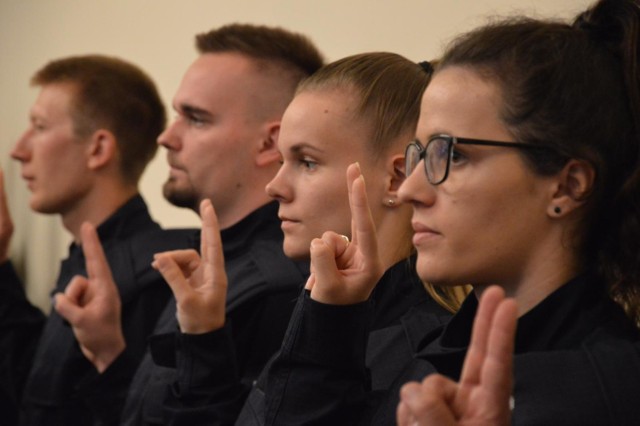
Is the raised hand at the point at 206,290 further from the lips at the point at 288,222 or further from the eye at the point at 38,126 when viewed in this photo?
the eye at the point at 38,126

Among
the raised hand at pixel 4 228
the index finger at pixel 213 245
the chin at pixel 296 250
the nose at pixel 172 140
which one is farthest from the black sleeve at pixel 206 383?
the raised hand at pixel 4 228

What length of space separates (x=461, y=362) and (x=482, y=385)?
36 cm

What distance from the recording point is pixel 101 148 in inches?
142

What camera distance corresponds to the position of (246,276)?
254 centimetres

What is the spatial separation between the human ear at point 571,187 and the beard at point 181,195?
1.42 m

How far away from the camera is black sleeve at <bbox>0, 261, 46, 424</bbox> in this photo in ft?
11.7

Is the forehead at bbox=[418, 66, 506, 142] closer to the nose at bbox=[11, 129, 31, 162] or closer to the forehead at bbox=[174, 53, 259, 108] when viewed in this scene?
the forehead at bbox=[174, 53, 259, 108]

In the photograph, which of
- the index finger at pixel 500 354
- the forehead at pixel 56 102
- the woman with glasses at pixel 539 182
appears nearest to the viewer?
the index finger at pixel 500 354

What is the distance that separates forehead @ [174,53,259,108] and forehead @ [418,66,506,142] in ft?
4.13

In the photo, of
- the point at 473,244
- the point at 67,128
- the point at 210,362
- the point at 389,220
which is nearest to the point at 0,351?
the point at 67,128

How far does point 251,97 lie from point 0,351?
129 cm

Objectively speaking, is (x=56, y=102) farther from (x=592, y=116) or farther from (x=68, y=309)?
(x=592, y=116)

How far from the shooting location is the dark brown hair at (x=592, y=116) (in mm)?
1562

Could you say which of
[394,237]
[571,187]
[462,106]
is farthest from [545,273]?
[394,237]
